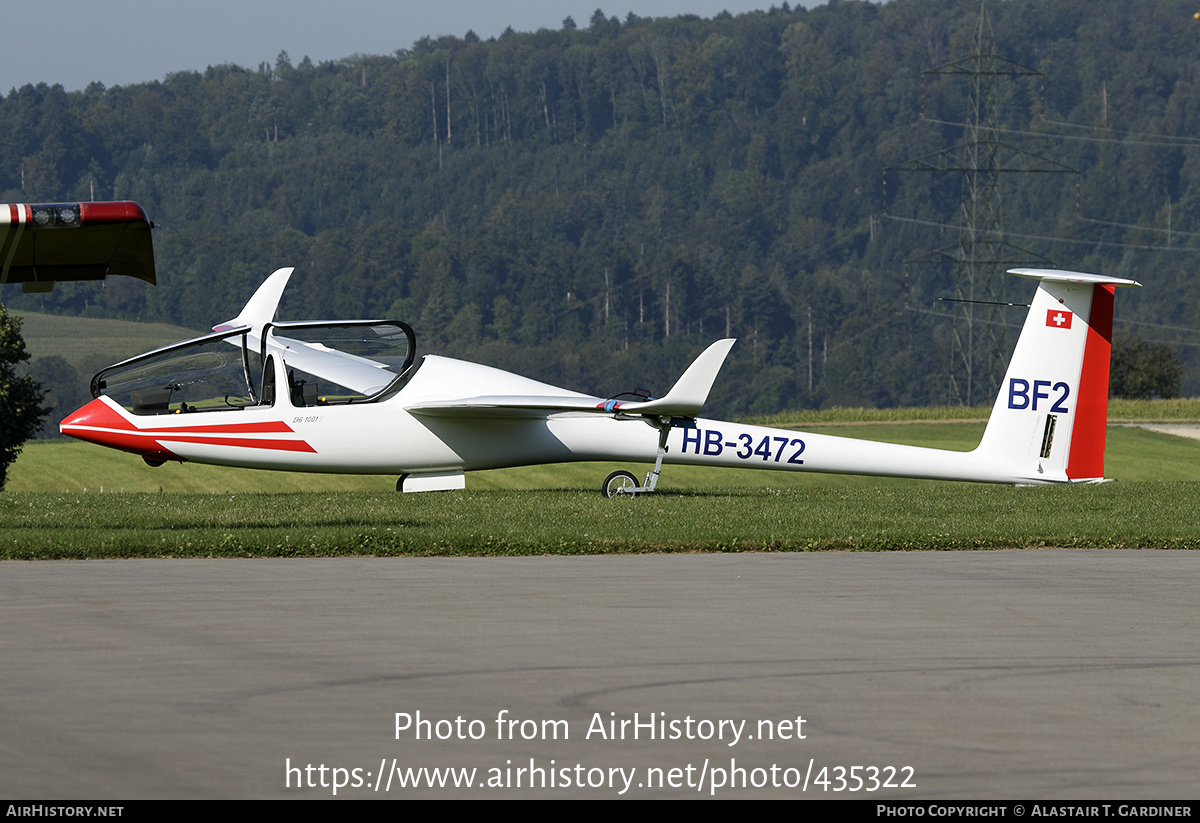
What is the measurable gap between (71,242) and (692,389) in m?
6.85

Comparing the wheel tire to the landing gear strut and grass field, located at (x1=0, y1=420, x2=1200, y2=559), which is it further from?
grass field, located at (x1=0, y1=420, x2=1200, y2=559)

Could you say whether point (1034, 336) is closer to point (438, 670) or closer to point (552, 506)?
point (552, 506)

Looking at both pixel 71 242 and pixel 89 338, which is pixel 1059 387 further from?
pixel 89 338

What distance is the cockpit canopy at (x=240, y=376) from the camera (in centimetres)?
1795

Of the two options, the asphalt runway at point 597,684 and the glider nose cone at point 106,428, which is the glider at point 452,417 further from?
the asphalt runway at point 597,684

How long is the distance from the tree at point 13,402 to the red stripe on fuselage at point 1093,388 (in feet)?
87.0

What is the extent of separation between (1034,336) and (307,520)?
377 inches

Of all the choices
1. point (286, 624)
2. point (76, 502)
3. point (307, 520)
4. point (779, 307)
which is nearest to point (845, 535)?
point (307, 520)

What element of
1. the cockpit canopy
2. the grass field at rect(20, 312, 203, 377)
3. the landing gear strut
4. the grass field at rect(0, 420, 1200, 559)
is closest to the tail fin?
the grass field at rect(0, 420, 1200, 559)

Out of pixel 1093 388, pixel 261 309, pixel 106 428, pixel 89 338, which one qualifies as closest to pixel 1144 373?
pixel 1093 388

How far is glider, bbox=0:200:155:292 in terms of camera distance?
12250mm

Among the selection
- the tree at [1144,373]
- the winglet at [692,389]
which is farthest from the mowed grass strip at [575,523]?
the tree at [1144,373]

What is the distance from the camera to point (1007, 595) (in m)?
9.86

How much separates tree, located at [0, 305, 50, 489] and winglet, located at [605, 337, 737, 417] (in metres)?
23.8
